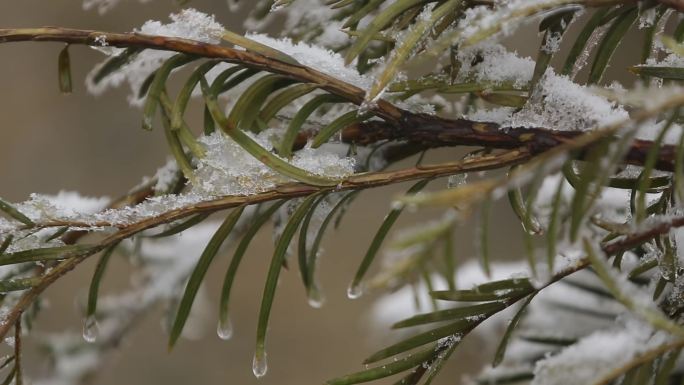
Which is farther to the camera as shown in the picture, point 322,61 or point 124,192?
point 124,192

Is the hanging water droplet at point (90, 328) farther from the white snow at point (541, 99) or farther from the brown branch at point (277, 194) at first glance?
the white snow at point (541, 99)

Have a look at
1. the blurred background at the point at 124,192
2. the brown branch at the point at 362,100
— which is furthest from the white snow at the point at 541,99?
the blurred background at the point at 124,192

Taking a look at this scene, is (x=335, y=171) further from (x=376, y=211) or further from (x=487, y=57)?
(x=376, y=211)

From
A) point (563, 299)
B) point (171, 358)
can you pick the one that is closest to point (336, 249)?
point (171, 358)

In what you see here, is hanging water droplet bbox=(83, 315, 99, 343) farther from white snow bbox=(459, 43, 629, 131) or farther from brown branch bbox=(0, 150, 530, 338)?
white snow bbox=(459, 43, 629, 131)

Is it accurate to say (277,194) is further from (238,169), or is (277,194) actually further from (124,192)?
(124,192)

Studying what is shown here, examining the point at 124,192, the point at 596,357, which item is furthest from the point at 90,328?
the point at 124,192

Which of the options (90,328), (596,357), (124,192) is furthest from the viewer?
(124,192)

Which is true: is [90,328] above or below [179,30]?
below

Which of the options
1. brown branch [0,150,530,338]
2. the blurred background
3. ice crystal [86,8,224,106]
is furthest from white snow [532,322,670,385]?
the blurred background
